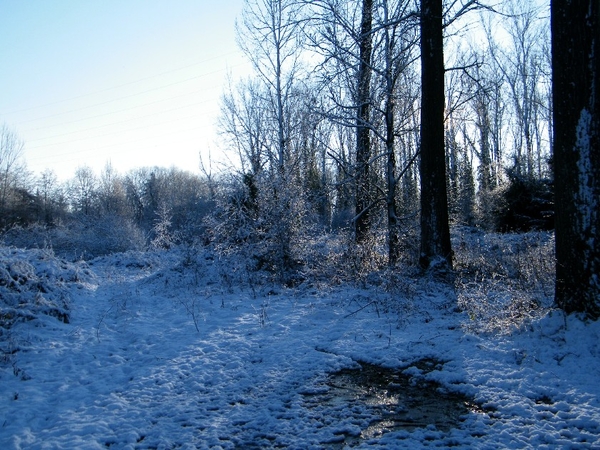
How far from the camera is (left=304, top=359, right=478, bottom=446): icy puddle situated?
3.69m

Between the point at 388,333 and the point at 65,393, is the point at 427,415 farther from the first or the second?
the point at 65,393

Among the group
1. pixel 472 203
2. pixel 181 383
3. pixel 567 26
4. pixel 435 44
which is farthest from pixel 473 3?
pixel 472 203

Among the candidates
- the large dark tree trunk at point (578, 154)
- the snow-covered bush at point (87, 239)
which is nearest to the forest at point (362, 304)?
the large dark tree trunk at point (578, 154)

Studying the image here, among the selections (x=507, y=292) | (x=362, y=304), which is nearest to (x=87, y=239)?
(x=362, y=304)

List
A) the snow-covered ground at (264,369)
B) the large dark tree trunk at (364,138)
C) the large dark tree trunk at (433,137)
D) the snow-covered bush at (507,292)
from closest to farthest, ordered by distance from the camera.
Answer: the snow-covered ground at (264,369) → the snow-covered bush at (507,292) → the large dark tree trunk at (433,137) → the large dark tree trunk at (364,138)

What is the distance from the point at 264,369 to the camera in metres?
5.16

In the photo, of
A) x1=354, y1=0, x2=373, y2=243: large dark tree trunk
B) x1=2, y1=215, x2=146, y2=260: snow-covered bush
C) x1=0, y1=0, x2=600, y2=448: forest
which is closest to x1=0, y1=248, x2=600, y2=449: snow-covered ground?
x1=0, y1=0, x2=600, y2=448: forest

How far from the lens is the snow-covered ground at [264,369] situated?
142 inches

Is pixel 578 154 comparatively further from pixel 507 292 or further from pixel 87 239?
pixel 87 239

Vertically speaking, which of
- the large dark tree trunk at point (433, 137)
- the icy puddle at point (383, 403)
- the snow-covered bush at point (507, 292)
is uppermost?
the large dark tree trunk at point (433, 137)

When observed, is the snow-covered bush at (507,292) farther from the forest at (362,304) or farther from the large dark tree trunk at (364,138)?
the large dark tree trunk at (364,138)

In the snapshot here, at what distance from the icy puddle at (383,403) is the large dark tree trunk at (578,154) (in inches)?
72.3

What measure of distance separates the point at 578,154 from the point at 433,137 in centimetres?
404

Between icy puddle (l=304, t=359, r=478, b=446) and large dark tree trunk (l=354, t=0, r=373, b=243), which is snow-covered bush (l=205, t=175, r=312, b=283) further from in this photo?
icy puddle (l=304, t=359, r=478, b=446)
